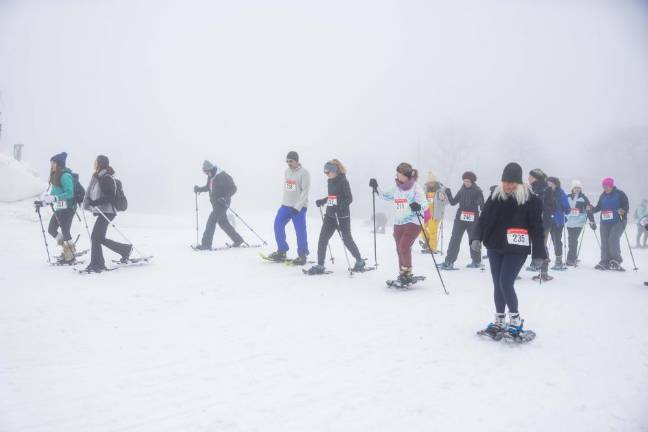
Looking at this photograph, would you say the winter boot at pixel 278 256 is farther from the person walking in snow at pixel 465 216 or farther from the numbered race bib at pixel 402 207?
the person walking in snow at pixel 465 216

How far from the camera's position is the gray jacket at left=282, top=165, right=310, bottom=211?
9.01 metres

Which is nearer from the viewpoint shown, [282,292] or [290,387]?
[290,387]

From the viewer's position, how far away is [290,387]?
3.56 metres

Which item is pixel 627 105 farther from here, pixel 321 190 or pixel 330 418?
pixel 330 418

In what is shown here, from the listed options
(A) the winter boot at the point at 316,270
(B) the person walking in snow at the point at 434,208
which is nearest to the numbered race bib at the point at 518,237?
(A) the winter boot at the point at 316,270

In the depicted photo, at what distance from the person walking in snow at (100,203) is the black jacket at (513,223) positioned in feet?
23.2

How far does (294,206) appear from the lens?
8883 mm

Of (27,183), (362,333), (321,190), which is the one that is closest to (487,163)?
(321,190)

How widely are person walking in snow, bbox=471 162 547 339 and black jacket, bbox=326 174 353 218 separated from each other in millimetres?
3623

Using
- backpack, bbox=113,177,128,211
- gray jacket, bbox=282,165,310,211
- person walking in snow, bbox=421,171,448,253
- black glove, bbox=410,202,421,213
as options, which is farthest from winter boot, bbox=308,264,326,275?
→ person walking in snow, bbox=421,171,448,253

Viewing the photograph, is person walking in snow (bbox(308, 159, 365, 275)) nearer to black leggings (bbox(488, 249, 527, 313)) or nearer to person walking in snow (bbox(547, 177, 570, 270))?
black leggings (bbox(488, 249, 527, 313))

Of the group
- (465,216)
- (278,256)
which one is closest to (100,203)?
(278,256)

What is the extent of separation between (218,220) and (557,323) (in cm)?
814

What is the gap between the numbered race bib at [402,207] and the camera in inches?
279
